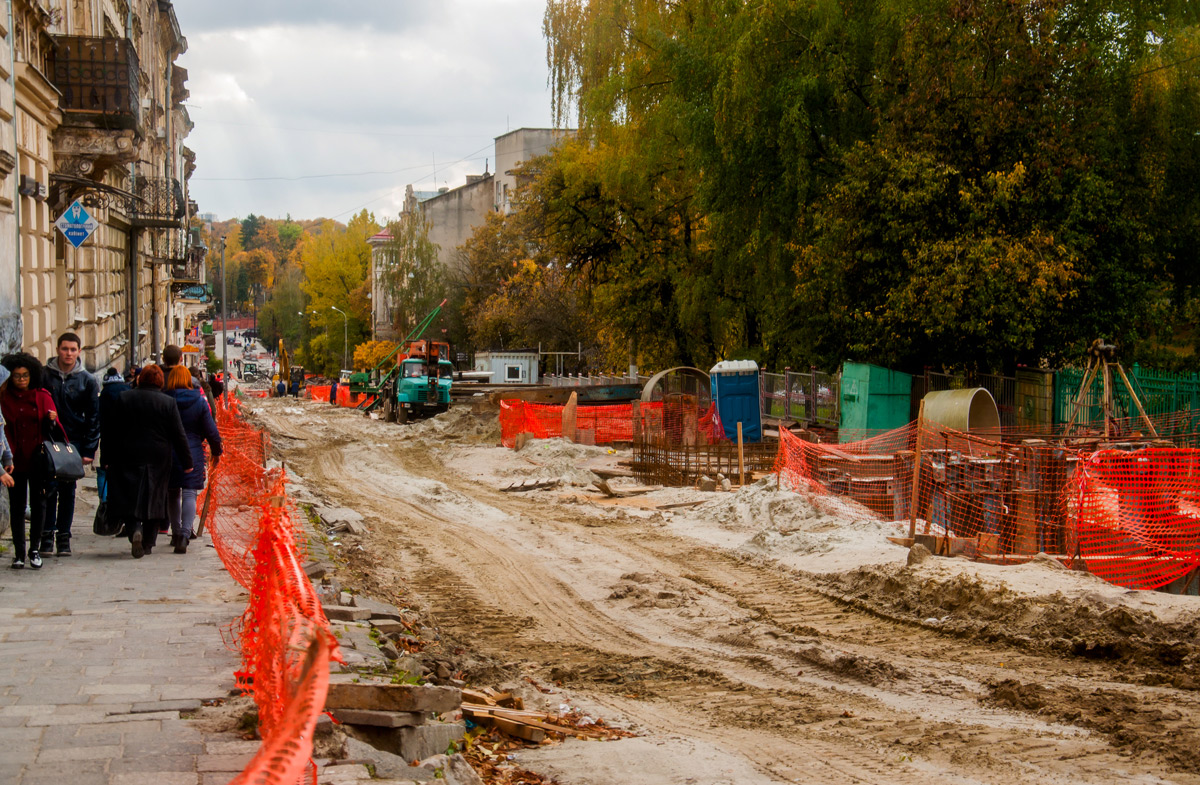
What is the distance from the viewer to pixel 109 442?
9180 mm

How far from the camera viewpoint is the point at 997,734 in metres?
6.23

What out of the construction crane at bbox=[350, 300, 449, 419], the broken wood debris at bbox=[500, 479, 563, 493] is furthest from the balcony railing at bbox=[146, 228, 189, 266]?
the broken wood debris at bbox=[500, 479, 563, 493]

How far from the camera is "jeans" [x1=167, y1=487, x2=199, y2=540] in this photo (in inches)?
378

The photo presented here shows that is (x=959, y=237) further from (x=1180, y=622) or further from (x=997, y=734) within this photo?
(x=997, y=734)

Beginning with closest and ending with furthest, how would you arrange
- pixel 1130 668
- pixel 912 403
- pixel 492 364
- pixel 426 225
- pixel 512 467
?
pixel 1130 668 < pixel 912 403 < pixel 512 467 < pixel 492 364 < pixel 426 225

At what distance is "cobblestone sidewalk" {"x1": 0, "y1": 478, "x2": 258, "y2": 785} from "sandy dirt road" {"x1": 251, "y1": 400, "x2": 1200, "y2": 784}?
5.97 feet

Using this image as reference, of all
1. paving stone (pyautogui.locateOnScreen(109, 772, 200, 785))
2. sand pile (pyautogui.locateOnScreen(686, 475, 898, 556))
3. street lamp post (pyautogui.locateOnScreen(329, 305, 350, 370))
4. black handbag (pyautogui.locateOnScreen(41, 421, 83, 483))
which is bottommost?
sand pile (pyautogui.locateOnScreen(686, 475, 898, 556))

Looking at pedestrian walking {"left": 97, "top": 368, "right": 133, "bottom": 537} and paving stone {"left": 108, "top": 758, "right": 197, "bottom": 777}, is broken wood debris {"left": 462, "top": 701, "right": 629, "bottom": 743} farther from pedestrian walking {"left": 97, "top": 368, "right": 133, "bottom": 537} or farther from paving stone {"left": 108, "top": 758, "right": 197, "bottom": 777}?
pedestrian walking {"left": 97, "top": 368, "right": 133, "bottom": 537}

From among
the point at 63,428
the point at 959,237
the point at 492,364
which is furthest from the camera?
the point at 492,364

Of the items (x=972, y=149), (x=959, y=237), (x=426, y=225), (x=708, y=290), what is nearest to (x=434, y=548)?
(x=959, y=237)

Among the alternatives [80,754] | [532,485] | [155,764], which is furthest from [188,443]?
[532,485]

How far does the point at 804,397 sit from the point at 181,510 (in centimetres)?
1779

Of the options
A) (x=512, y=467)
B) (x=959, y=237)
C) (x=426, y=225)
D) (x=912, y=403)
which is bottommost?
(x=512, y=467)

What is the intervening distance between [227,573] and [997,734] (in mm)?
6049
